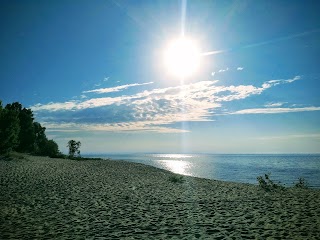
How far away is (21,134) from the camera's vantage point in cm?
7731

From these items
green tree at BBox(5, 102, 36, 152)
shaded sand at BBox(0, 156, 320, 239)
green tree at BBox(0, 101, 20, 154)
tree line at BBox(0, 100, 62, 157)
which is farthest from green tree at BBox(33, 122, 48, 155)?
shaded sand at BBox(0, 156, 320, 239)

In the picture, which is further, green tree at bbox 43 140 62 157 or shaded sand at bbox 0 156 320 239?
green tree at bbox 43 140 62 157

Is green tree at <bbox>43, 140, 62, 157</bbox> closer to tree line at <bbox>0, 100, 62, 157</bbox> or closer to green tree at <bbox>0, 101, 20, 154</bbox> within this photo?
tree line at <bbox>0, 100, 62, 157</bbox>

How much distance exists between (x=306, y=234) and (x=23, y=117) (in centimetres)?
8130

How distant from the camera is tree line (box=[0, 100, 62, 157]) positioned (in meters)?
55.0

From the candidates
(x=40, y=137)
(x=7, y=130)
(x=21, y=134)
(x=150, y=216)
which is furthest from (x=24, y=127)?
(x=150, y=216)

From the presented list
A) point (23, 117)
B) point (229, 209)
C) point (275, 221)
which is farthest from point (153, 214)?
point (23, 117)

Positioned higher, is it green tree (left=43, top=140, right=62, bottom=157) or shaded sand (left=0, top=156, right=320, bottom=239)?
green tree (left=43, top=140, right=62, bottom=157)

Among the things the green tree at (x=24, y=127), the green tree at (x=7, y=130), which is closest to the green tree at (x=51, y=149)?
the green tree at (x=24, y=127)

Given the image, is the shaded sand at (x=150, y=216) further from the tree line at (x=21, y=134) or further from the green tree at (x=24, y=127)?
the green tree at (x=24, y=127)

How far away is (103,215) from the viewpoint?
44.9 ft

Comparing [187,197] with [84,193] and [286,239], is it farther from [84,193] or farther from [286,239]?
[286,239]

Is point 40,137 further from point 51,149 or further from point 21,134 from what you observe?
point 21,134

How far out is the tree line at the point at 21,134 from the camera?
181ft
